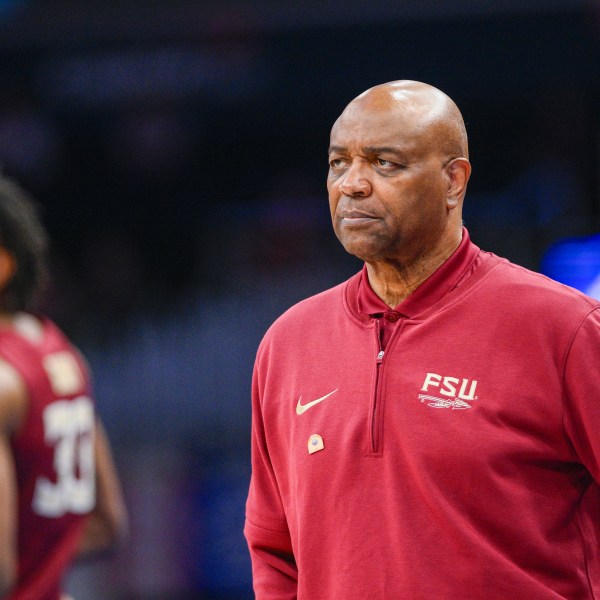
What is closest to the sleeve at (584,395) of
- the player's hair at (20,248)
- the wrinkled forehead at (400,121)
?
the wrinkled forehead at (400,121)

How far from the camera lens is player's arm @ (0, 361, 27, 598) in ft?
9.08

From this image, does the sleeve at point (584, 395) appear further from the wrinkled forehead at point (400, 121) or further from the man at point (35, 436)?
the man at point (35, 436)

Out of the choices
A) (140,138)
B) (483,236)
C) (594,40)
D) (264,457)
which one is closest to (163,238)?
(140,138)

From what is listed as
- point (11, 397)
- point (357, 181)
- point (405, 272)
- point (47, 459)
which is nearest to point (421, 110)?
point (357, 181)

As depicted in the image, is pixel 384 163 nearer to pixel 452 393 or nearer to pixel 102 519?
pixel 452 393

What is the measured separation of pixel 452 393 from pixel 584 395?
0.19 m

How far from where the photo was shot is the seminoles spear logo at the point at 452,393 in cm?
161

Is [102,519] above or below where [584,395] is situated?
below

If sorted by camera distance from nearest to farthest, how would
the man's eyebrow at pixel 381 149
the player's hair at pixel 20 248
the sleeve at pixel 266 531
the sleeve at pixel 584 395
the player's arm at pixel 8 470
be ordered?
the sleeve at pixel 584 395 < the man's eyebrow at pixel 381 149 < the sleeve at pixel 266 531 < the player's arm at pixel 8 470 < the player's hair at pixel 20 248

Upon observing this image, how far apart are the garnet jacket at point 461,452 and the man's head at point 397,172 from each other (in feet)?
0.35

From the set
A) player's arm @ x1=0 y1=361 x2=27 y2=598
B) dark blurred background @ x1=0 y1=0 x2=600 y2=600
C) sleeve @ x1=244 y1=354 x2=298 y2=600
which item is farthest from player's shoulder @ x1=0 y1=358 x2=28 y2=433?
dark blurred background @ x1=0 y1=0 x2=600 y2=600

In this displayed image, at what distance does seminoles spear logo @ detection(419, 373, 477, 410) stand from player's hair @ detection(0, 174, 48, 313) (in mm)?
1773

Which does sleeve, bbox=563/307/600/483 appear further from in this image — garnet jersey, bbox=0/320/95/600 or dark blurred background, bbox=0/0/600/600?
dark blurred background, bbox=0/0/600/600

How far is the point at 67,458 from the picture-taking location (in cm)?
302
